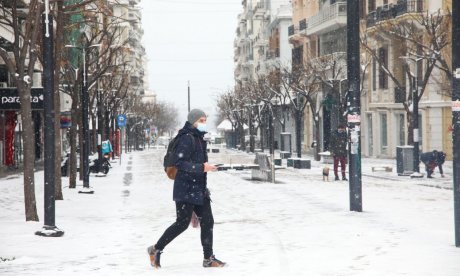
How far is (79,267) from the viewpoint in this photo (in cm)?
917

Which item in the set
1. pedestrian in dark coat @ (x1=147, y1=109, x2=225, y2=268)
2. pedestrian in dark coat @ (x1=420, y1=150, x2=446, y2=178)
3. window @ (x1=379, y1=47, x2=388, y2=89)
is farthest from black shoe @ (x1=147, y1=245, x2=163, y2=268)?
window @ (x1=379, y1=47, x2=388, y2=89)

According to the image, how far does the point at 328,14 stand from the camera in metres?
55.1

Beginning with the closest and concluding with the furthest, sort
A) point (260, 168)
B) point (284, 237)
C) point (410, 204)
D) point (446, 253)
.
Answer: point (446, 253) → point (284, 237) → point (410, 204) → point (260, 168)

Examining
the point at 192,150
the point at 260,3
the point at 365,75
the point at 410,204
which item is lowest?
the point at 410,204

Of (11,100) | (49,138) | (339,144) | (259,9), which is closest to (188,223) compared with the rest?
(49,138)

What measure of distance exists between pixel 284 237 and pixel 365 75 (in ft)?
133

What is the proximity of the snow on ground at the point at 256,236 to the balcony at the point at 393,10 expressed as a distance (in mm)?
23024

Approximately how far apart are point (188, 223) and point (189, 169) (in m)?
0.58

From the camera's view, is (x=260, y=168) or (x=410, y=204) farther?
(x=260, y=168)

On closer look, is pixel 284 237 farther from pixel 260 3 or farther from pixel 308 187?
pixel 260 3

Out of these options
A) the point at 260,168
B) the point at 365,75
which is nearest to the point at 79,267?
the point at 260,168

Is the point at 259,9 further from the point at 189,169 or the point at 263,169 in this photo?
the point at 189,169

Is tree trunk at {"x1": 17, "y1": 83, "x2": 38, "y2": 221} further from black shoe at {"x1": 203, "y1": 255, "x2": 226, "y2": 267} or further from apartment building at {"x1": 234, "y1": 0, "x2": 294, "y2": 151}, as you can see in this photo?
apartment building at {"x1": 234, "y1": 0, "x2": 294, "y2": 151}

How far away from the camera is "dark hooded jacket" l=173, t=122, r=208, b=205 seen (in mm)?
8625
